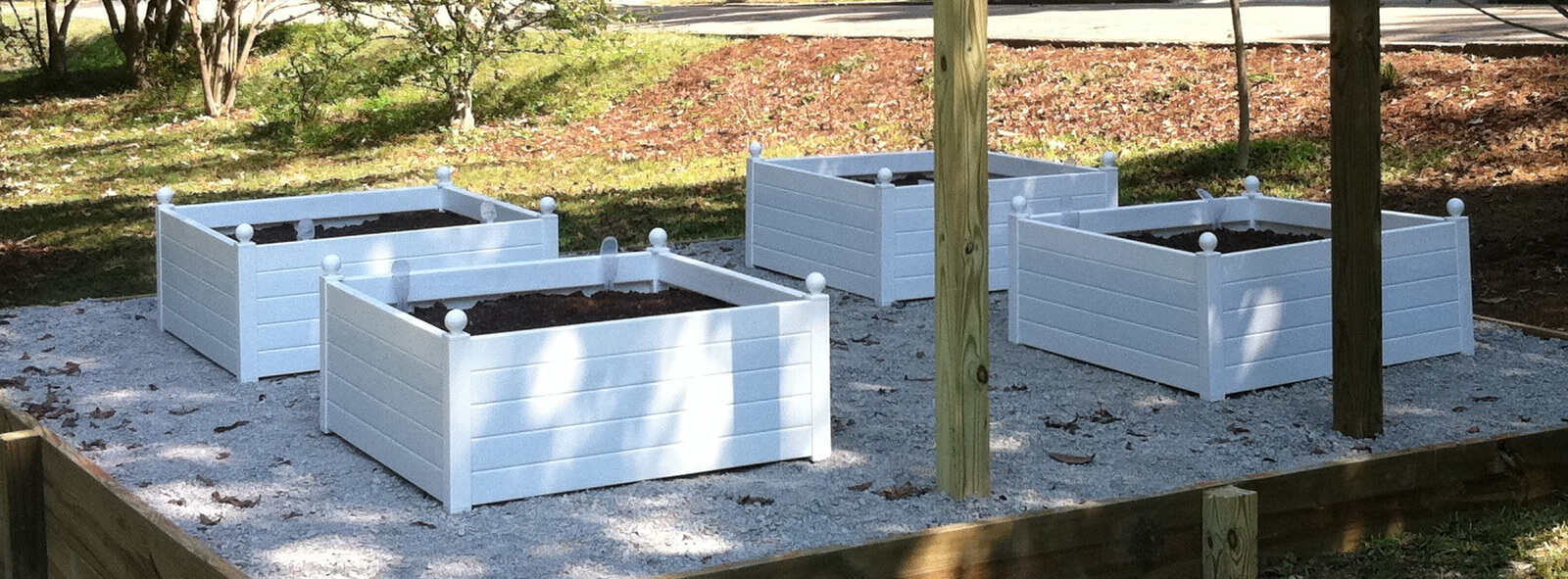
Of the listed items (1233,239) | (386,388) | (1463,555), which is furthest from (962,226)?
(1233,239)

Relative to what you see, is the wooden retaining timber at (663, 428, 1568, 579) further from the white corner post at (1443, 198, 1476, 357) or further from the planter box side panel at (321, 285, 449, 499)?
the white corner post at (1443, 198, 1476, 357)

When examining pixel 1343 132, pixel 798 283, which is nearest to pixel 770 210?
pixel 798 283

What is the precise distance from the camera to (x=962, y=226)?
636cm

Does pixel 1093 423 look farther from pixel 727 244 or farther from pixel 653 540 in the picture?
pixel 727 244

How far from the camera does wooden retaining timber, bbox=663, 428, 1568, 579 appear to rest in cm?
535

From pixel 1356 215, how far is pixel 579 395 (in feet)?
11.2

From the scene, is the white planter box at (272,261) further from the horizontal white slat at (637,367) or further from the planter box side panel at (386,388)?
the horizontal white slat at (637,367)

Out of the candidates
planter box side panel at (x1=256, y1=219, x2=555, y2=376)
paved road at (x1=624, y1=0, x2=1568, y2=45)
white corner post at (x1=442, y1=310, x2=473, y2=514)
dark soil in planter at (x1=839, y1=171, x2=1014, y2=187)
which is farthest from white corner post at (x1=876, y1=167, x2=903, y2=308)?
paved road at (x1=624, y1=0, x2=1568, y2=45)

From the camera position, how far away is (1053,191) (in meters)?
11.2

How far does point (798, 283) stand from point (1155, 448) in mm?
4325

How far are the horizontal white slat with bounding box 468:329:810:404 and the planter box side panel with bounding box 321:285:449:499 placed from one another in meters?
0.25

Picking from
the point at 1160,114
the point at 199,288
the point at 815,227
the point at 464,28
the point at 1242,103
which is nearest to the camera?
the point at 199,288

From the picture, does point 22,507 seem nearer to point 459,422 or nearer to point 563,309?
point 459,422

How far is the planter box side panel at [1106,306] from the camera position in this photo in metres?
8.38
